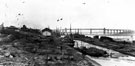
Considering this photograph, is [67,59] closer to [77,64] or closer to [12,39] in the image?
[77,64]

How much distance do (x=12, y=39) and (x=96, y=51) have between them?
9.36 meters

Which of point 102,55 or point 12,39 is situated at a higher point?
point 12,39

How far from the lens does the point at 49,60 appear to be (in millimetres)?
14484

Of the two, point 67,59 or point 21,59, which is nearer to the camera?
point 21,59

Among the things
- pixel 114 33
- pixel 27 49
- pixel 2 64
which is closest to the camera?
pixel 2 64

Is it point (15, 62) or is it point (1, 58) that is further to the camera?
point (1, 58)

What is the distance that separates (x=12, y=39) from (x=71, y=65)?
36.5 feet

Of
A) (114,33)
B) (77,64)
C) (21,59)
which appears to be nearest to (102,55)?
(77,64)

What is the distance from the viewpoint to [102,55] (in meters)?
22.4

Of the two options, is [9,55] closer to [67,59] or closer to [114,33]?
[67,59]

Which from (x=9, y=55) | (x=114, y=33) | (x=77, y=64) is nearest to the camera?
(x=77, y=64)

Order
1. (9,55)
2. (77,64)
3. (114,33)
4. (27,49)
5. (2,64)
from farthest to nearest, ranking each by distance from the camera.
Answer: (114,33), (27,49), (9,55), (77,64), (2,64)

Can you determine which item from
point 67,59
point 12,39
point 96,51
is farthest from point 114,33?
point 67,59

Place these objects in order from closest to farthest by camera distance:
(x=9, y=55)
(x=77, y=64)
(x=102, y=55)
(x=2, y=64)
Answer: (x=2, y=64) < (x=77, y=64) < (x=9, y=55) < (x=102, y=55)
